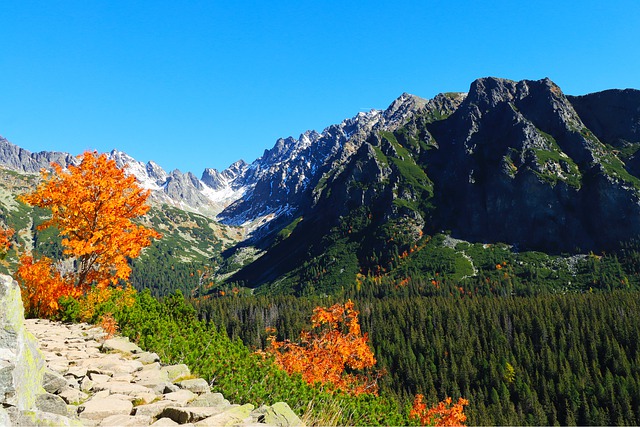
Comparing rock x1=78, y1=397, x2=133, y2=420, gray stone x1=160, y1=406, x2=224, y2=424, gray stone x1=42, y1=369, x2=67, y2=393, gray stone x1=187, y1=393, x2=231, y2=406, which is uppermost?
gray stone x1=42, y1=369, x2=67, y2=393

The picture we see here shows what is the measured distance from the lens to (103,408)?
9.15 m

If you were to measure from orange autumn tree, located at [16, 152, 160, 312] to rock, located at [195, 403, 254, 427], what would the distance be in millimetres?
16767

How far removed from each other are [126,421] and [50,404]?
1593 millimetres

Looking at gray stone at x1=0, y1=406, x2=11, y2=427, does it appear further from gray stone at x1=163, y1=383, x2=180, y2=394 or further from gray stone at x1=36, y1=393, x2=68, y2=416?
gray stone at x1=163, y1=383, x2=180, y2=394

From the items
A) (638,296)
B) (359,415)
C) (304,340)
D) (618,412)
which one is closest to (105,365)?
(359,415)

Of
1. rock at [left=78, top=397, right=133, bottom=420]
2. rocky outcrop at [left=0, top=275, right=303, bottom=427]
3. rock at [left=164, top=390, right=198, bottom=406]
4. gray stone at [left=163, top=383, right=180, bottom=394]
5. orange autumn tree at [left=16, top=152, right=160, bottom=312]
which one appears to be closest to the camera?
rocky outcrop at [left=0, top=275, right=303, bottom=427]

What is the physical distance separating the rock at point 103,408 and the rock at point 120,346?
6.46 m

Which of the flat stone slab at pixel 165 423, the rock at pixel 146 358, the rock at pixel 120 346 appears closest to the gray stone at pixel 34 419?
the flat stone slab at pixel 165 423

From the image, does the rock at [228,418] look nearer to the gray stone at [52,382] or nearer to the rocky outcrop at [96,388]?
the rocky outcrop at [96,388]

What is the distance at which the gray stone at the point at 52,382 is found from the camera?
31.3 ft

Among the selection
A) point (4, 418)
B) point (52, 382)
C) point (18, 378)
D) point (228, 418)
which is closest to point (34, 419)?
point (4, 418)

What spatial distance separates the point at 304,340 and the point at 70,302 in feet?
56.6

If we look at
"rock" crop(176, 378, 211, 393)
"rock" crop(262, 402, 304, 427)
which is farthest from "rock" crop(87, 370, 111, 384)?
"rock" crop(262, 402, 304, 427)

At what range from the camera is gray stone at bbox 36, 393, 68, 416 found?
24.9ft
